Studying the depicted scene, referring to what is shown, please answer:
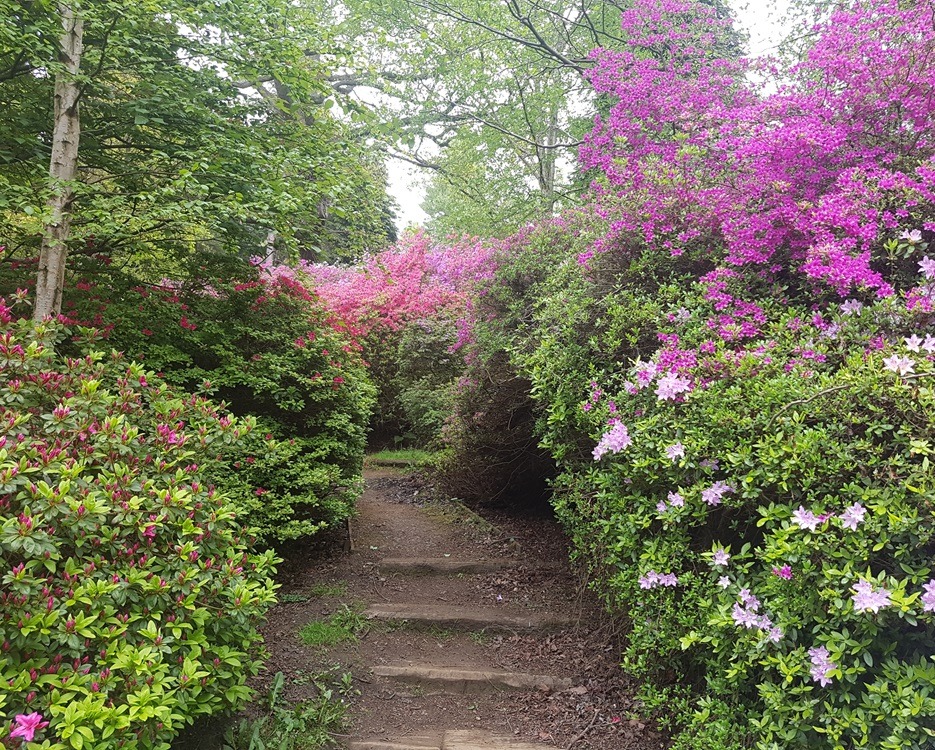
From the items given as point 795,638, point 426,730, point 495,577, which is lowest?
point 426,730

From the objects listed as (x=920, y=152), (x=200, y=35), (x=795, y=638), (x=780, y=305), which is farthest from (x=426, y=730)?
(x=200, y=35)

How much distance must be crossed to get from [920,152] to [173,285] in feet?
17.9

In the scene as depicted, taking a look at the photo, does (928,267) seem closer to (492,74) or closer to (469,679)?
(469,679)

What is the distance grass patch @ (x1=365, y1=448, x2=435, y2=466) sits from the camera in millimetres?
7963

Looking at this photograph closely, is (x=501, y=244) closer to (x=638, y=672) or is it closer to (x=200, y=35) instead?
(x=200, y=35)

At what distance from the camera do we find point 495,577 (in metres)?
4.80

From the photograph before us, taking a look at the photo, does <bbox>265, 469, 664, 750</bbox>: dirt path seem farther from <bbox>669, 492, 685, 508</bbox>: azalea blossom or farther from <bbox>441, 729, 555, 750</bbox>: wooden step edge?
<bbox>669, 492, 685, 508</bbox>: azalea blossom

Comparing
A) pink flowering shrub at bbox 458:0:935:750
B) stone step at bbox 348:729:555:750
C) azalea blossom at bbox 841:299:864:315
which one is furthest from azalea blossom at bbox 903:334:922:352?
stone step at bbox 348:729:555:750

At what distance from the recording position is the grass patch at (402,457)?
26.1 ft

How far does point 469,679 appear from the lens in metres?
3.47

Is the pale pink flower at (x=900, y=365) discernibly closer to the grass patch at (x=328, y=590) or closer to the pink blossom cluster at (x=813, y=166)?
the pink blossom cluster at (x=813, y=166)

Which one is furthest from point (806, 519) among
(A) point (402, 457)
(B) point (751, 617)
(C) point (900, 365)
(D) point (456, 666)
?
(A) point (402, 457)

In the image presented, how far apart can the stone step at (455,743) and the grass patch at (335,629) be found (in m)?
0.92

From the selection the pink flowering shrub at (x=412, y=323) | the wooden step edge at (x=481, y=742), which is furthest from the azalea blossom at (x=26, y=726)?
the pink flowering shrub at (x=412, y=323)
